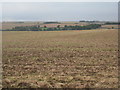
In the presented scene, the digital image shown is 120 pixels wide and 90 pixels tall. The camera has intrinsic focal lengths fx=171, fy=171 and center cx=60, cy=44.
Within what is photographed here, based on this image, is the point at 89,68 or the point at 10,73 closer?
the point at 10,73

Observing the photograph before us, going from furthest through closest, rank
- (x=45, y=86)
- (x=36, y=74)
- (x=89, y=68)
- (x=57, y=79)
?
(x=89, y=68) < (x=36, y=74) < (x=57, y=79) < (x=45, y=86)

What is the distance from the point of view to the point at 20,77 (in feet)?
28.0

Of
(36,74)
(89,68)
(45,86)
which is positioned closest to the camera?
(45,86)

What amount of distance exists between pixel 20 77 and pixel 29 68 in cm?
189

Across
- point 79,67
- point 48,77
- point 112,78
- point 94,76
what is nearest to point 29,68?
point 48,77

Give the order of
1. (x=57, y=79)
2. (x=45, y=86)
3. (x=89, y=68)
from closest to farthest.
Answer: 1. (x=45, y=86)
2. (x=57, y=79)
3. (x=89, y=68)

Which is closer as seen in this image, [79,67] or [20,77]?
[20,77]

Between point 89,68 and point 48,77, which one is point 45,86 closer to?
point 48,77

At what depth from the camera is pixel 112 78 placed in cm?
818

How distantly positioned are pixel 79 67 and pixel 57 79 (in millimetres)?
2725

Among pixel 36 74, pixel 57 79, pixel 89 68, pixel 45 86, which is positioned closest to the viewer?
pixel 45 86

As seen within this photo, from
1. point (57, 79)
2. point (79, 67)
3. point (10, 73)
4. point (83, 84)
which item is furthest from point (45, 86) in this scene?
point (79, 67)

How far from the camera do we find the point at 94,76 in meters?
8.61

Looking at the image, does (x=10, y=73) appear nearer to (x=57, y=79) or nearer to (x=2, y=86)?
(x=2, y=86)
